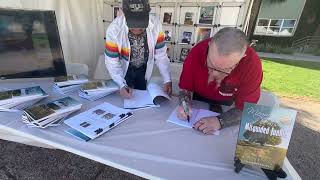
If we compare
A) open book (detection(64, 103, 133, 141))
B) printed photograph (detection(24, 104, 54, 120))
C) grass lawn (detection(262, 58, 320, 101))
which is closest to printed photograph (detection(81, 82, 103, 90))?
Answer: open book (detection(64, 103, 133, 141))

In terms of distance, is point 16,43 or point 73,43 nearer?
point 16,43

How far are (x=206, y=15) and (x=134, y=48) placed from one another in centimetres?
131

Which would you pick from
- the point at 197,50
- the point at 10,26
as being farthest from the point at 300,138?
the point at 10,26

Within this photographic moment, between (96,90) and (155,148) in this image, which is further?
(96,90)

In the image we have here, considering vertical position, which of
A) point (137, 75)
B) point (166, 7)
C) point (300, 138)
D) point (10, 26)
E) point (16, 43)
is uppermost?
point (166, 7)

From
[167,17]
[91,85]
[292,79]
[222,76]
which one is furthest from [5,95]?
[292,79]

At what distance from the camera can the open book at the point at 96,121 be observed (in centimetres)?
131

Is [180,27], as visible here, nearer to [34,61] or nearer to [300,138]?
[34,61]

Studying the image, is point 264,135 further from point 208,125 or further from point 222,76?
point 222,76

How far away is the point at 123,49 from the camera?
1.94 m

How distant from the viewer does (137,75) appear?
2119mm

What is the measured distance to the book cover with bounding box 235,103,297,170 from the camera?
1.03 meters

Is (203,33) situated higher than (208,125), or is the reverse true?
(203,33)

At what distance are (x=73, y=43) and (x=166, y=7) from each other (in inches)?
47.8
